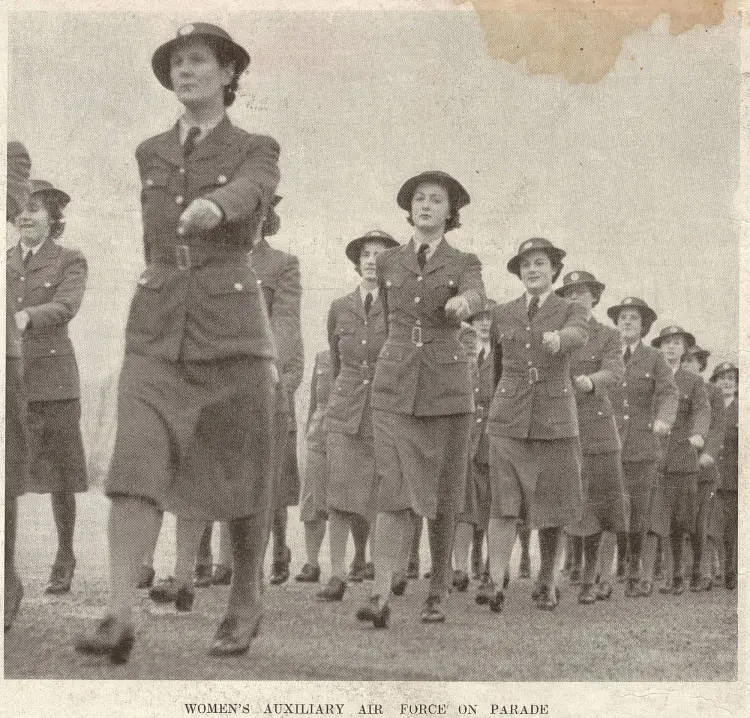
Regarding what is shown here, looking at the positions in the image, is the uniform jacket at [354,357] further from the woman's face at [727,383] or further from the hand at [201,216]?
the hand at [201,216]

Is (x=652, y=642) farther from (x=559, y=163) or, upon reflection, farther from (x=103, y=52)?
(x=103, y=52)

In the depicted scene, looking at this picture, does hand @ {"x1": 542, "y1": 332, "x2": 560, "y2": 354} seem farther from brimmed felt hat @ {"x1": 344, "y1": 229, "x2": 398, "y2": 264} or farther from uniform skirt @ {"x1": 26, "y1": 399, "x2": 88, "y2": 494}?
uniform skirt @ {"x1": 26, "y1": 399, "x2": 88, "y2": 494}

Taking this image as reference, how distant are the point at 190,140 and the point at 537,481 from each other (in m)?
3.38

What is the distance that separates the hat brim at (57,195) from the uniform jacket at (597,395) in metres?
3.52

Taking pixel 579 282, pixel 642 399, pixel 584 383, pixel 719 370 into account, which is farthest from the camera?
pixel 642 399

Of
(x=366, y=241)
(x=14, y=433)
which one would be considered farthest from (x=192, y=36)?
(x=366, y=241)

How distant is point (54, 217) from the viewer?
7410 millimetres

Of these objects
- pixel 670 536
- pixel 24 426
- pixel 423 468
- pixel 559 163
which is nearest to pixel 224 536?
pixel 423 468

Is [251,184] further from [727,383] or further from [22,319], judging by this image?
[727,383]

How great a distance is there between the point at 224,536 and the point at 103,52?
9.12ft

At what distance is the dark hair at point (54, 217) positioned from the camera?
738 cm

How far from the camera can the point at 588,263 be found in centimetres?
871

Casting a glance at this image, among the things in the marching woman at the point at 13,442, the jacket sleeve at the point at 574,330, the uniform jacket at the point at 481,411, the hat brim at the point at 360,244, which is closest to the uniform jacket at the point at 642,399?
the uniform jacket at the point at 481,411

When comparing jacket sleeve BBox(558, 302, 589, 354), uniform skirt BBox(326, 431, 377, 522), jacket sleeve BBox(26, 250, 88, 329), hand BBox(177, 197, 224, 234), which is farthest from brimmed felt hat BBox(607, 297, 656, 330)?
hand BBox(177, 197, 224, 234)
